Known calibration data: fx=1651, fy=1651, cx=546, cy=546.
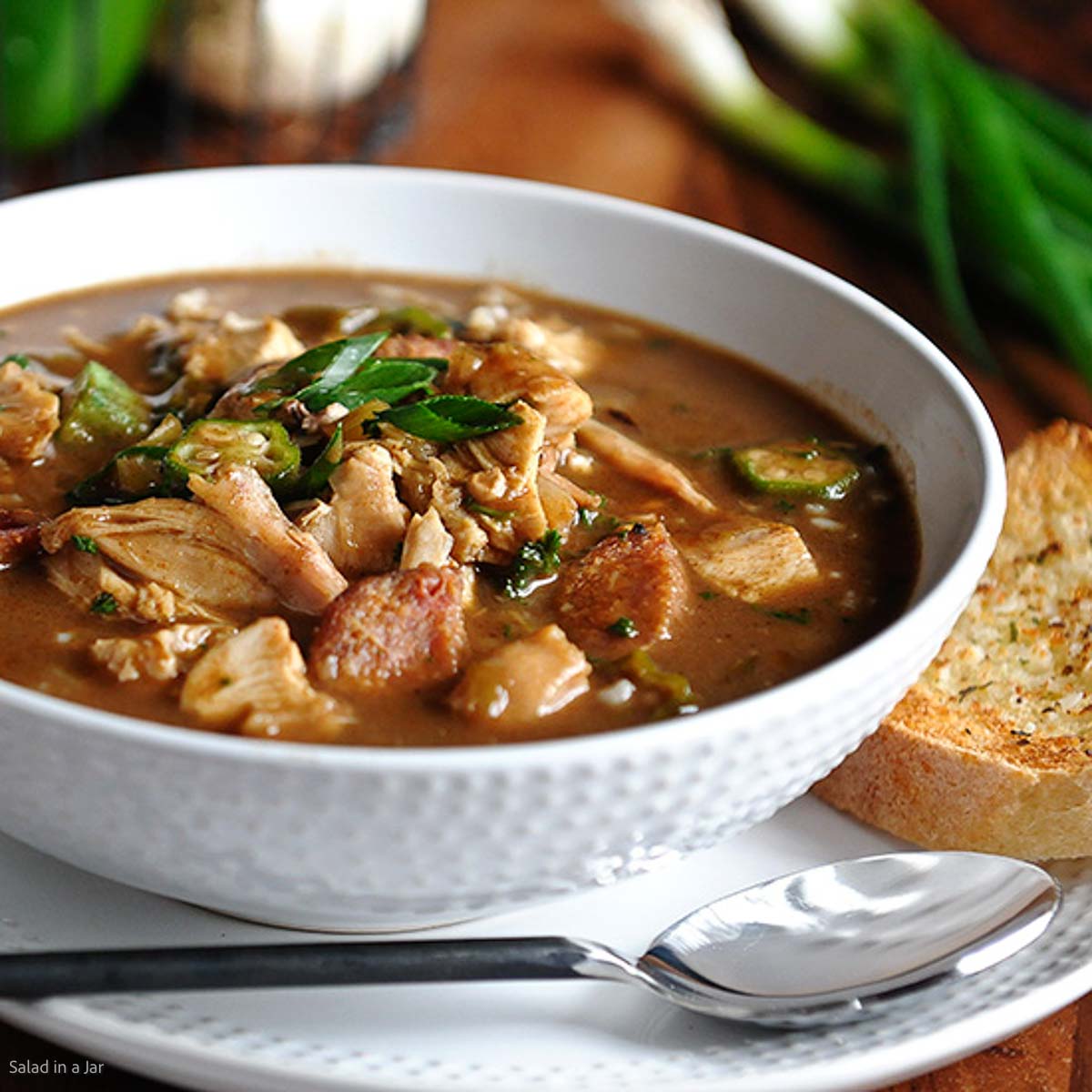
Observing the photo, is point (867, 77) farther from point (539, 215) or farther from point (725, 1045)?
point (725, 1045)

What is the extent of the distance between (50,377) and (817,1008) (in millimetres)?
1929

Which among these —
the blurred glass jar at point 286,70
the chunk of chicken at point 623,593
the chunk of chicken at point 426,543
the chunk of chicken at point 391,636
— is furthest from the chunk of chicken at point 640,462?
the blurred glass jar at point 286,70

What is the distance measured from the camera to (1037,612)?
128 inches

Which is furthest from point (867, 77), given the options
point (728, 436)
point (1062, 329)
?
point (728, 436)

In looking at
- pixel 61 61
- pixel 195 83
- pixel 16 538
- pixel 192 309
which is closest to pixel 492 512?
pixel 16 538

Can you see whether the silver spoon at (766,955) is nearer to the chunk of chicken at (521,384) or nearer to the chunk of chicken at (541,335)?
the chunk of chicken at (521,384)

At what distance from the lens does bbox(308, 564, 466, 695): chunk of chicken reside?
7.76 feet

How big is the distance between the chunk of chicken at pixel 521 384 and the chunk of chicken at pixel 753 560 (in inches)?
12.8

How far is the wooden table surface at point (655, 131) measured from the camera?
496cm

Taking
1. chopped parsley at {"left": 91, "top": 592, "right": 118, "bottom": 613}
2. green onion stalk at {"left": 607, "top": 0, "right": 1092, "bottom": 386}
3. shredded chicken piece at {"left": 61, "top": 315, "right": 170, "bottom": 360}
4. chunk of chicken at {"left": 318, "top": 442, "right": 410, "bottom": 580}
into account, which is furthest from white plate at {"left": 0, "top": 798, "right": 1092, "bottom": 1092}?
green onion stalk at {"left": 607, "top": 0, "right": 1092, "bottom": 386}

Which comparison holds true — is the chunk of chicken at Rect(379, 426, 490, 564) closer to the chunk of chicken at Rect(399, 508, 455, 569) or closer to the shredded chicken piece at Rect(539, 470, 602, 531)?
the chunk of chicken at Rect(399, 508, 455, 569)

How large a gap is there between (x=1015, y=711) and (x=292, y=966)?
1.52 m

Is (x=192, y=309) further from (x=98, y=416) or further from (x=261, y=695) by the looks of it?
(x=261, y=695)

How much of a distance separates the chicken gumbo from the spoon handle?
11.1 inches
